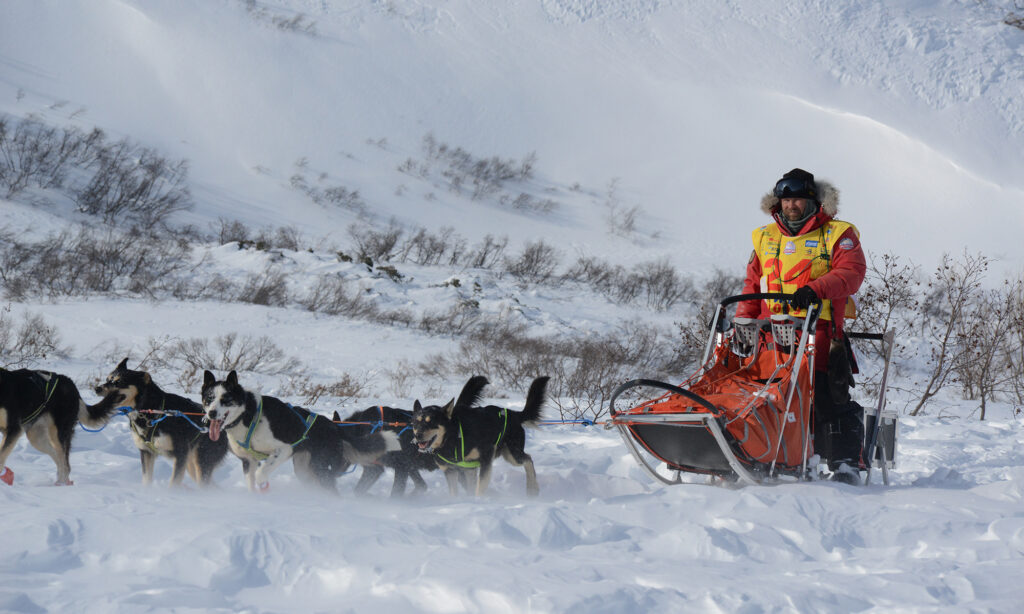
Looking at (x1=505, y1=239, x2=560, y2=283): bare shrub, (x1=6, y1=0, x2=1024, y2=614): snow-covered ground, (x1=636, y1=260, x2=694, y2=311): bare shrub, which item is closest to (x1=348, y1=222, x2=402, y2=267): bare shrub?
(x1=6, y1=0, x2=1024, y2=614): snow-covered ground

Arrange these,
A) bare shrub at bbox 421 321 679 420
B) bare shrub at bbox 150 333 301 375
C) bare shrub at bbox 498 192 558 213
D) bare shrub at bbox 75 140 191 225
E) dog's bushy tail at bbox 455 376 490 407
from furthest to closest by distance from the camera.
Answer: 1. bare shrub at bbox 498 192 558 213
2. bare shrub at bbox 75 140 191 225
3. bare shrub at bbox 150 333 301 375
4. bare shrub at bbox 421 321 679 420
5. dog's bushy tail at bbox 455 376 490 407

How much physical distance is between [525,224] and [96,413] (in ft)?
77.1

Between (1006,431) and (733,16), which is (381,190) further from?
(1006,431)

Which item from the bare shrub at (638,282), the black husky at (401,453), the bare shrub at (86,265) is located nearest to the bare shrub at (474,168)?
the bare shrub at (638,282)

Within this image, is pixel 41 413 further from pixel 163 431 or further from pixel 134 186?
pixel 134 186

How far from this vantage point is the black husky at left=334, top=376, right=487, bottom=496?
4277mm

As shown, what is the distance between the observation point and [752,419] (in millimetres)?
3619

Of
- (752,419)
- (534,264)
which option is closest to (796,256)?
(752,419)

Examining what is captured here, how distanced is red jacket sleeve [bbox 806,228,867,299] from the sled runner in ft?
0.31

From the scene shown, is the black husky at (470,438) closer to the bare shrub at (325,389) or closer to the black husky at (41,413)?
the black husky at (41,413)

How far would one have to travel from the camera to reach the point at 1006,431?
588cm

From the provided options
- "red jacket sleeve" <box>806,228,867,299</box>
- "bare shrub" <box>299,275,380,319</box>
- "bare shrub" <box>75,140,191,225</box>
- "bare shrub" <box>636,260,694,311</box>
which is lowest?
"bare shrub" <box>299,275,380,319</box>

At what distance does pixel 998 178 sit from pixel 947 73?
5323 mm

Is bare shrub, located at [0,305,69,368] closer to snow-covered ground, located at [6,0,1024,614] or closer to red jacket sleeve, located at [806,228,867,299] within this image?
snow-covered ground, located at [6,0,1024,614]
